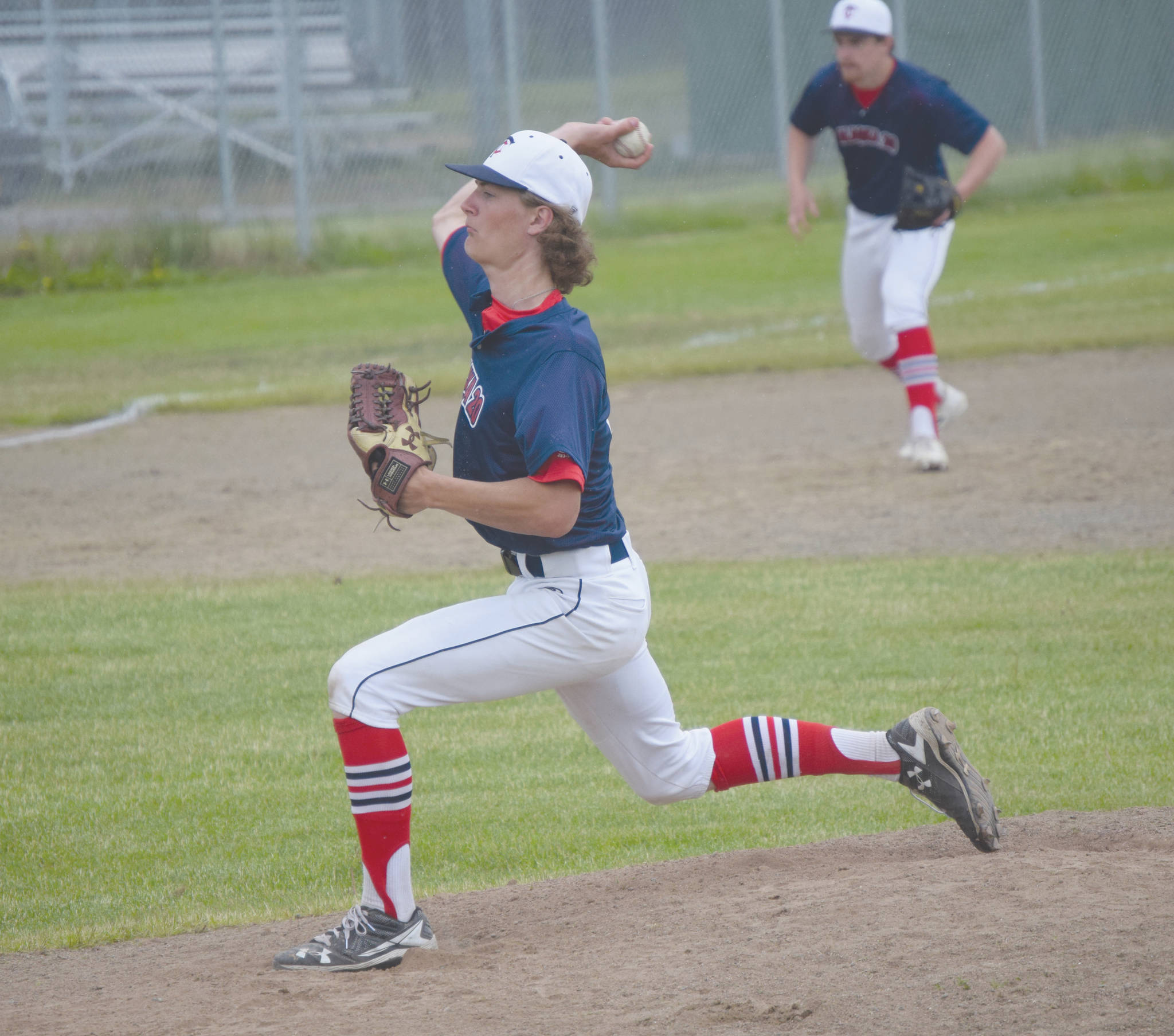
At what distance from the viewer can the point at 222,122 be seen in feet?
56.2

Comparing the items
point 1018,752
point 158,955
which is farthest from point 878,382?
point 158,955

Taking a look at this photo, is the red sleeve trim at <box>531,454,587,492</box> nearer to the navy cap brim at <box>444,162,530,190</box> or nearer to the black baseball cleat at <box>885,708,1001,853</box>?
the navy cap brim at <box>444,162,530,190</box>

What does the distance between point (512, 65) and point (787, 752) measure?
15168 millimetres

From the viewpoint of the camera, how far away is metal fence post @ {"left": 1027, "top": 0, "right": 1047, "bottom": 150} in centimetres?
1997

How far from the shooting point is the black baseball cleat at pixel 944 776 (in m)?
3.58

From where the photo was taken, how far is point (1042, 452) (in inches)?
342

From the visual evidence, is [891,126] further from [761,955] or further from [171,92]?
[171,92]

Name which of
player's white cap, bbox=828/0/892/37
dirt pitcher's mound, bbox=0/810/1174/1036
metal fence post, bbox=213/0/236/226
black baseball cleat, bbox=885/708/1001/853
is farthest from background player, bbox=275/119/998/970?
metal fence post, bbox=213/0/236/226

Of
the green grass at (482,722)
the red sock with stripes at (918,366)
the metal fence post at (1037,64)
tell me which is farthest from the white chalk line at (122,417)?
the metal fence post at (1037,64)

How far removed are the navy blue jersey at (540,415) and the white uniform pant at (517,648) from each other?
9 cm

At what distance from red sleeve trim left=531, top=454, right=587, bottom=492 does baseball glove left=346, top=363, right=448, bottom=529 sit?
0.22m

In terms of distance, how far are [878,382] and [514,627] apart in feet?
27.9

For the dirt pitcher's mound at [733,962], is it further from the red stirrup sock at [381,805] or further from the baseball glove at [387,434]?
A: the baseball glove at [387,434]

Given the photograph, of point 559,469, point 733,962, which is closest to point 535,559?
point 559,469
